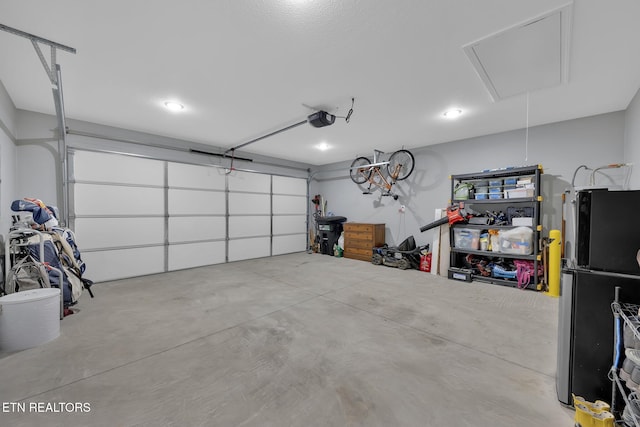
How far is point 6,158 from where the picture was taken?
3.17 m

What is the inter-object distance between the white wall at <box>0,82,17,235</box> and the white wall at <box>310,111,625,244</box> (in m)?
6.31

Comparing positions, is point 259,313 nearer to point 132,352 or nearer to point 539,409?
point 132,352

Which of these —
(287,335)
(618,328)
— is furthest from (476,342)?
(287,335)

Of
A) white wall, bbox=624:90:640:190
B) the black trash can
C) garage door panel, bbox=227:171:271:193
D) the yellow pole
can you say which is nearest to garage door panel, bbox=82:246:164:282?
garage door panel, bbox=227:171:271:193

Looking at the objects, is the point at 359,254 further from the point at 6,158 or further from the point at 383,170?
the point at 6,158

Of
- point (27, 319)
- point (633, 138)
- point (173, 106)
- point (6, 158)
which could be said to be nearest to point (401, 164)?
point (633, 138)

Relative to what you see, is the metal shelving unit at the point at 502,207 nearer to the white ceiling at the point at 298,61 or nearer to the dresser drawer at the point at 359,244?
the white ceiling at the point at 298,61

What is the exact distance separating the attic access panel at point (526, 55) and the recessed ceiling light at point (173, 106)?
3.58 metres

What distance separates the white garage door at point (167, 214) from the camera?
4293 mm

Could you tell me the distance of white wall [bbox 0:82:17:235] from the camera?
2.97 m

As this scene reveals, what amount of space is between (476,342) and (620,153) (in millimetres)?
3941

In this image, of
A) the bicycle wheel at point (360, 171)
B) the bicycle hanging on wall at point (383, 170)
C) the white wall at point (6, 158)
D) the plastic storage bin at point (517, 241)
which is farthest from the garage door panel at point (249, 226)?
the plastic storage bin at point (517, 241)

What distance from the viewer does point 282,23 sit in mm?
1939

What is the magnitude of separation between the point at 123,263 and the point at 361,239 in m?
5.07
